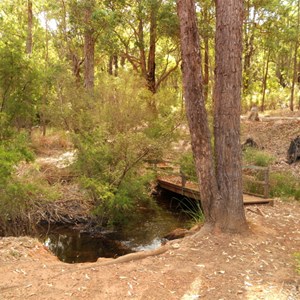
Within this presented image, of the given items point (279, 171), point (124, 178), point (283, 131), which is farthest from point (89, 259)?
point (283, 131)

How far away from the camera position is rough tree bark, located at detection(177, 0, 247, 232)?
6.21 meters

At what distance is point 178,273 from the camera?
5.01 metres

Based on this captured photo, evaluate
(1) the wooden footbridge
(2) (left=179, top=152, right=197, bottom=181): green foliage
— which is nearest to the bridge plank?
(1) the wooden footbridge

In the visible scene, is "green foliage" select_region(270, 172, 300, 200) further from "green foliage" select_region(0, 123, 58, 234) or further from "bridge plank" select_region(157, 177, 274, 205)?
"green foliage" select_region(0, 123, 58, 234)

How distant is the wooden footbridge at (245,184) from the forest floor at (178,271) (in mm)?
2432

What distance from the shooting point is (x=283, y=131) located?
18312mm

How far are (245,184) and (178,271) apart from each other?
6292 mm

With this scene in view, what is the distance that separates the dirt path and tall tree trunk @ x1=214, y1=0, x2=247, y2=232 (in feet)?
1.60

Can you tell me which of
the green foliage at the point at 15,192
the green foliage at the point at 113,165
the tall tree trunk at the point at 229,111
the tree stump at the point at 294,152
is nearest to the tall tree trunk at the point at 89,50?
the green foliage at the point at 113,165

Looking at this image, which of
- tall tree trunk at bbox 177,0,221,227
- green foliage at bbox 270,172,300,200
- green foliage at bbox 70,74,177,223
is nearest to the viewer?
tall tree trunk at bbox 177,0,221,227

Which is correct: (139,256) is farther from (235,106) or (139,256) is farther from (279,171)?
(279,171)

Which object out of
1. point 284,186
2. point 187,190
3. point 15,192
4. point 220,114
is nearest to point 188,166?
point 187,190

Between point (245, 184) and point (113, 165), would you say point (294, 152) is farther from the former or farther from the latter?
point (113, 165)

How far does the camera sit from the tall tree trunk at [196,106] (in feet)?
20.3
